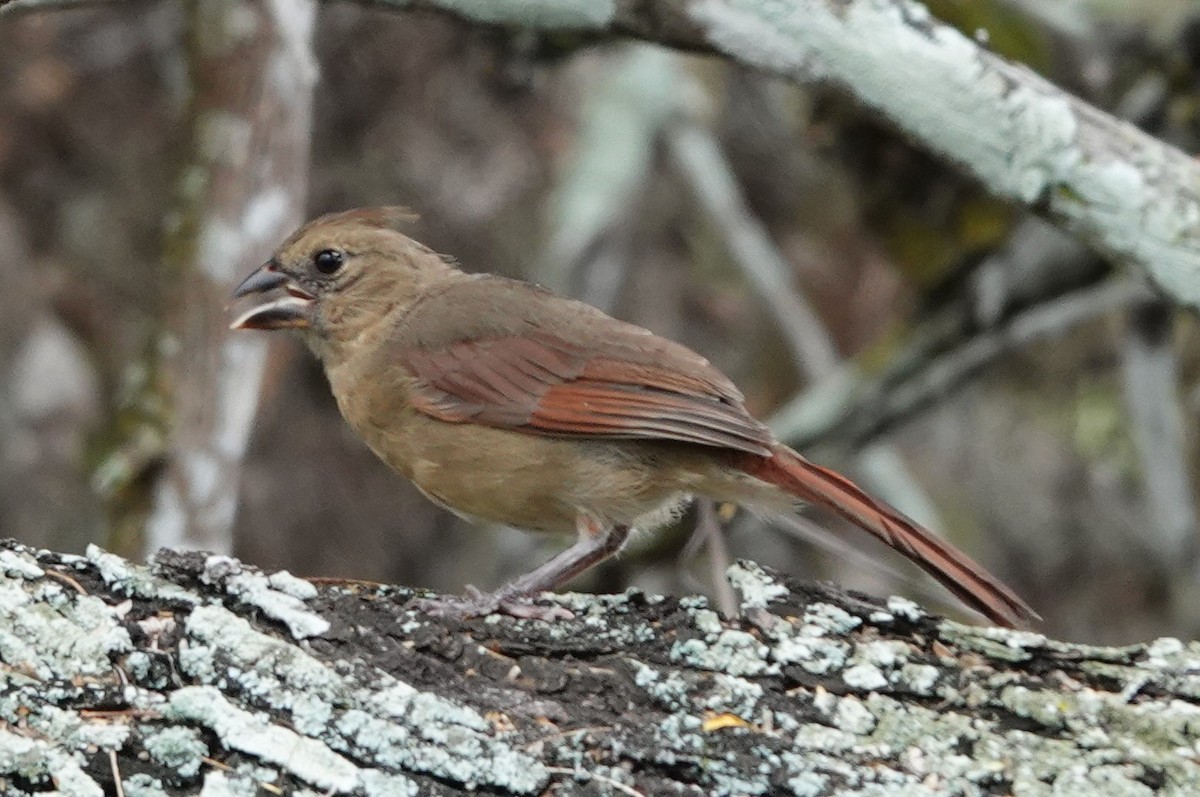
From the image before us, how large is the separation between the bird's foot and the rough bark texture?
4 cm

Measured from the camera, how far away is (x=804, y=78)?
13.5ft

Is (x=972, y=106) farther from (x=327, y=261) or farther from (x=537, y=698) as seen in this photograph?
(x=537, y=698)

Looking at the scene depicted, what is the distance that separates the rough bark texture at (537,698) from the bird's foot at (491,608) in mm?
43

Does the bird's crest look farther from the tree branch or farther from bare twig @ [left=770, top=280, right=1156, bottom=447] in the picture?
bare twig @ [left=770, top=280, right=1156, bottom=447]

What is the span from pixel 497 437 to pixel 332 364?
0.70 m

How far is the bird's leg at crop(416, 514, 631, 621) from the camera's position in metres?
3.08

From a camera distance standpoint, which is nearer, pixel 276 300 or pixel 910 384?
pixel 276 300

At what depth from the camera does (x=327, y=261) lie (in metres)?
4.58

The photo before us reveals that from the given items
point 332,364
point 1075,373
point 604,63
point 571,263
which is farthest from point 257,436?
point 1075,373

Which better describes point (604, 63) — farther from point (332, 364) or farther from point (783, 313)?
point (332, 364)

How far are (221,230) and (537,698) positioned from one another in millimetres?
2843

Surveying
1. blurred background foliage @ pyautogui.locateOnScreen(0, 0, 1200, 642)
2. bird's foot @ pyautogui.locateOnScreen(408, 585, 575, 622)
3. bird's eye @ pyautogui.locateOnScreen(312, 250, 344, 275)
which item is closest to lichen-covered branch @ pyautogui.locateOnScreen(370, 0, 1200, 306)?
bird's eye @ pyautogui.locateOnScreen(312, 250, 344, 275)

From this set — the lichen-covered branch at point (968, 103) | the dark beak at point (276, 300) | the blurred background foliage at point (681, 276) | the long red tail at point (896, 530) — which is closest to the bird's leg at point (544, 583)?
the long red tail at point (896, 530)

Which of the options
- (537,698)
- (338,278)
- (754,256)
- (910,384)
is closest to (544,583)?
(537,698)
